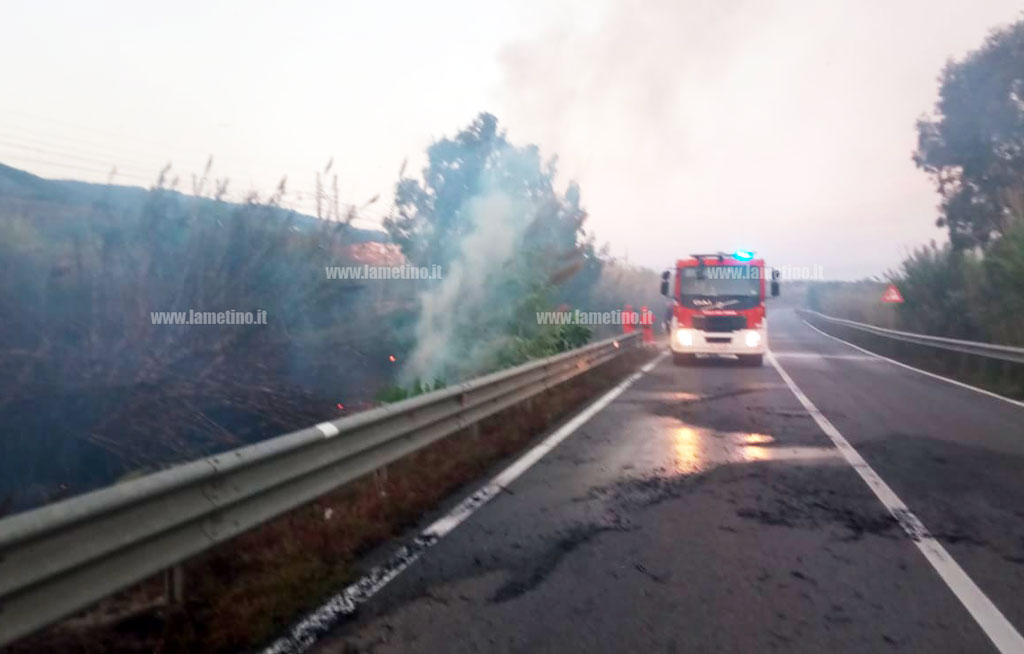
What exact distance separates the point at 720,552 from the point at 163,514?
370cm

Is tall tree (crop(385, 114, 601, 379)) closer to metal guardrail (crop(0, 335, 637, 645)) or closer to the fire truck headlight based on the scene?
the fire truck headlight

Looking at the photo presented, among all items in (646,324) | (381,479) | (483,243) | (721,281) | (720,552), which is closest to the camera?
(720,552)

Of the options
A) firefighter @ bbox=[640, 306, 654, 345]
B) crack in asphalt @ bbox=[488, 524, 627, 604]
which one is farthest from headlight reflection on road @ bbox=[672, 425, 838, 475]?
firefighter @ bbox=[640, 306, 654, 345]

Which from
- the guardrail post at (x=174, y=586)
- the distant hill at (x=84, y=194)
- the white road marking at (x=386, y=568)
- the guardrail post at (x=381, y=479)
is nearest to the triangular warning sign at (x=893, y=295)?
the distant hill at (x=84, y=194)

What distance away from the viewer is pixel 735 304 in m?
24.2

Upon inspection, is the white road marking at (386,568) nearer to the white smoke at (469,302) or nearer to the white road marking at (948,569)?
the white road marking at (948,569)

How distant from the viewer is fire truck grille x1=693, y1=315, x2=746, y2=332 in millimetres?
24109

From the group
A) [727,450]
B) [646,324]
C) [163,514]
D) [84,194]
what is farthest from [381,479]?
[646,324]

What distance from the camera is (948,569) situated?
6.36 m

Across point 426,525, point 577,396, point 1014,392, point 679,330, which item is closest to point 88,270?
point 426,525

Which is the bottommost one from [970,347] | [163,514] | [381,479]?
[381,479]

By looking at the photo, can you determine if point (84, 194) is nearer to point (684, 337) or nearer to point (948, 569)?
point (948, 569)

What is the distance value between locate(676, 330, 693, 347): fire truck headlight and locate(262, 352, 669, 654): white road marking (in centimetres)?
1366

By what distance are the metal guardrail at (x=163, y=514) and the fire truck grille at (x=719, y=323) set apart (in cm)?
1671
